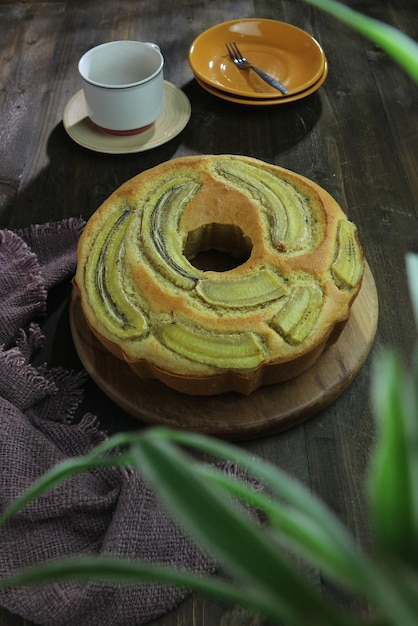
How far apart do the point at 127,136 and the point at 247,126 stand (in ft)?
0.77

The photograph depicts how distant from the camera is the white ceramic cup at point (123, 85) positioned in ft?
3.40

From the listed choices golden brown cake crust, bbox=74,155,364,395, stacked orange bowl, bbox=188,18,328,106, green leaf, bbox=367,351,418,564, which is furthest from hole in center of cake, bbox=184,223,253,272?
green leaf, bbox=367,351,418,564

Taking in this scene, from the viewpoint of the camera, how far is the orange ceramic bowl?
1.21 m

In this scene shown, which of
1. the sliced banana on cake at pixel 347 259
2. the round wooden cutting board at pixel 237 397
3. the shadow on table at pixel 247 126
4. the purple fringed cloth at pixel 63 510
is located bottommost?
the purple fringed cloth at pixel 63 510

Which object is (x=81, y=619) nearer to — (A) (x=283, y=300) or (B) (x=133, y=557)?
(B) (x=133, y=557)

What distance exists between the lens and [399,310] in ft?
2.92

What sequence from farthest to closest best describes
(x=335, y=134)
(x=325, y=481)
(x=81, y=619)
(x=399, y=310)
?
(x=335, y=134)
(x=399, y=310)
(x=325, y=481)
(x=81, y=619)

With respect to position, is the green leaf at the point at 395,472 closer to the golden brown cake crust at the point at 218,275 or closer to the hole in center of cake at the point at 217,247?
the golden brown cake crust at the point at 218,275

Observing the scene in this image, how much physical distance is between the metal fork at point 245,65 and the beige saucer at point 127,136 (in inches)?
5.5

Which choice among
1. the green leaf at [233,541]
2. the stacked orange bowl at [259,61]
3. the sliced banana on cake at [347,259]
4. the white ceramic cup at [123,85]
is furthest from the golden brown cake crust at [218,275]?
the green leaf at [233,541]

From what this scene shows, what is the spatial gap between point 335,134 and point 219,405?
646 mm

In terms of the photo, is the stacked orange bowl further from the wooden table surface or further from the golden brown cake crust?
the golden brown cake crust

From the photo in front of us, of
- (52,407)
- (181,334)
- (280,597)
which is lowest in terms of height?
(52,407)

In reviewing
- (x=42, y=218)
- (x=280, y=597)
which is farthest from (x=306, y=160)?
(x=280, y=597)
